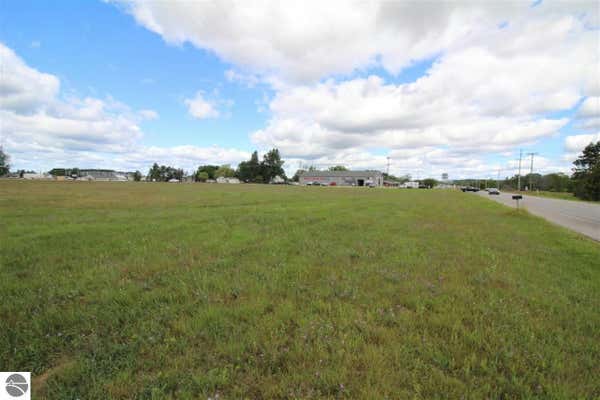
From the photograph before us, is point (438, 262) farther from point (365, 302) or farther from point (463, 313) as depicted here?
point (365, 302)

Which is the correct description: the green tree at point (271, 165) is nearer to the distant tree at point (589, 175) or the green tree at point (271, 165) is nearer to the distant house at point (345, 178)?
the distant house at point (345, 178)

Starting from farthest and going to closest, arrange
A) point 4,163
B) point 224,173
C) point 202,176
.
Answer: point 224,173, point 202,176, point 4,163

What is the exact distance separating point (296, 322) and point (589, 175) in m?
56.9

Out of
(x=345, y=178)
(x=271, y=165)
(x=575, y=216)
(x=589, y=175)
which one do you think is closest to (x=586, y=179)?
(x=589, y=175)

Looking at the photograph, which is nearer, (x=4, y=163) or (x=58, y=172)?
(x=4, y=163)

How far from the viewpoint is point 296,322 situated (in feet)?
10.8

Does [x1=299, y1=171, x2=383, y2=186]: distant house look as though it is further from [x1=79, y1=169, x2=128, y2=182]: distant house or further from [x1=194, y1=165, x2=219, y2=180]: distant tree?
[x1=79, y1=169, x2=128, y2=182]: distant house

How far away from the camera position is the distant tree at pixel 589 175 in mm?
36812

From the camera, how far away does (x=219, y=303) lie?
149 inches

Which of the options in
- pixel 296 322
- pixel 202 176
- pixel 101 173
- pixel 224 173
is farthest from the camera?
pixel 101 173

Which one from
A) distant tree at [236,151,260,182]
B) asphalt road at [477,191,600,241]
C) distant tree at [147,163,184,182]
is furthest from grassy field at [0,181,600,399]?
distant tree at [147,163,184,182]

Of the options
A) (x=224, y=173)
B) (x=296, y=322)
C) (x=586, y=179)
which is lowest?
(x=296, y=322)

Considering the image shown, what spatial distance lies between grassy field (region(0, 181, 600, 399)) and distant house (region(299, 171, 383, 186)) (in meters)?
101

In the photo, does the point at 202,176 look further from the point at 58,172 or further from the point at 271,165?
the point at 58,172
